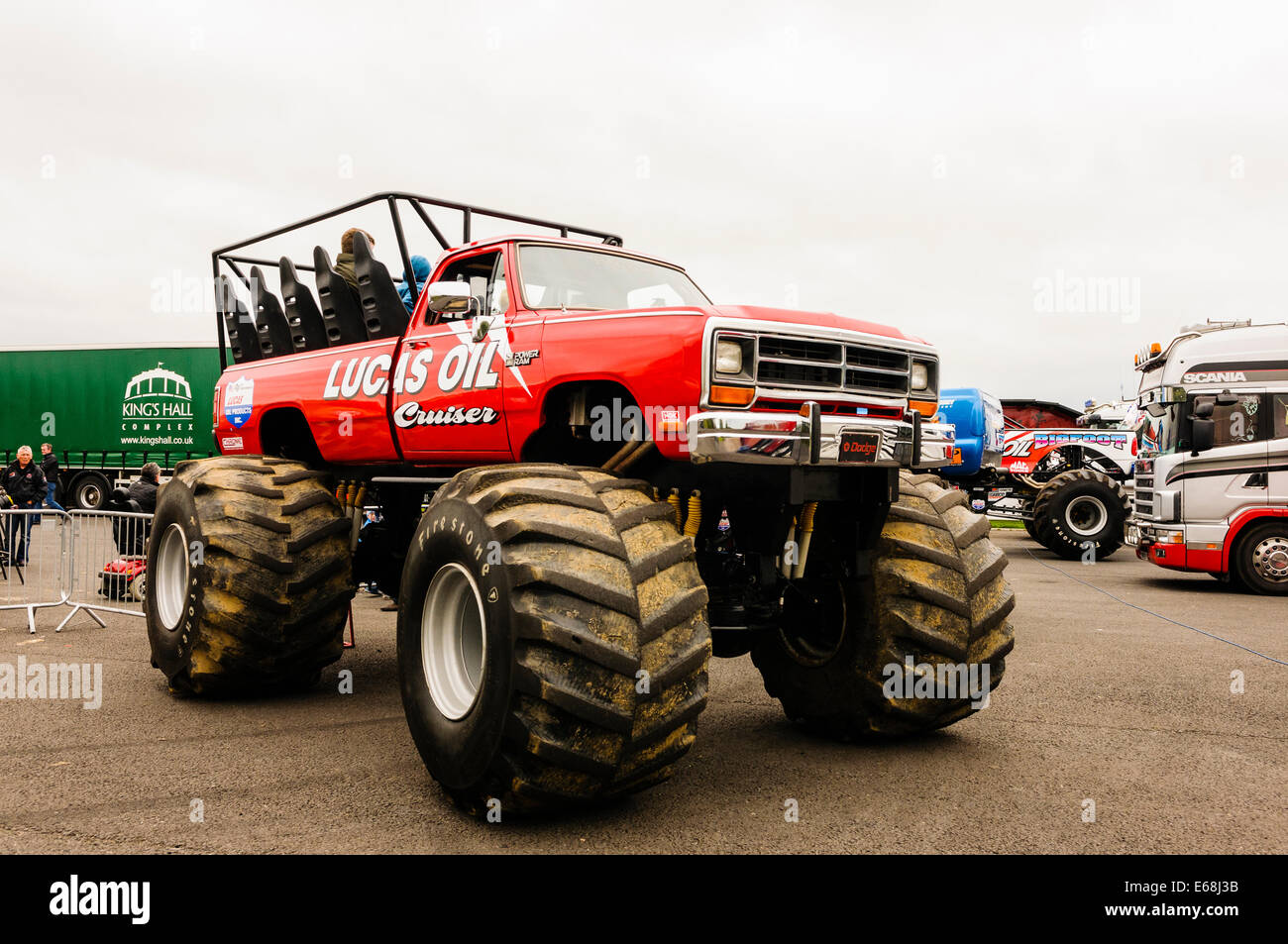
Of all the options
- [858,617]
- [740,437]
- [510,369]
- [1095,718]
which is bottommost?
[1095,718]

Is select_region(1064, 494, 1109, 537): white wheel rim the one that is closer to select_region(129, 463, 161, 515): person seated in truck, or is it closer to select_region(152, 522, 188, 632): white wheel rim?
select_region(129, 463, 161, 515): person seated in truck

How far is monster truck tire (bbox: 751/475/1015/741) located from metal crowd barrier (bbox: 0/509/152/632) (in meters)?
7.55

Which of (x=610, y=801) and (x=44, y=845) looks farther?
(x=610, y=801)

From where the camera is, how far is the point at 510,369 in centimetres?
533

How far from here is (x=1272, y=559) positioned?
44.5ft

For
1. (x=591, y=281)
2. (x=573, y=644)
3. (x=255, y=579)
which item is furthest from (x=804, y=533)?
(x=255, y=579)

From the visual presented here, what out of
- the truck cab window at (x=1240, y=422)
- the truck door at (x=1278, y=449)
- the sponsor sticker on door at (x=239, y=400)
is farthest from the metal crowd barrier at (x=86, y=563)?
the truck door at (x=1278, y=449)

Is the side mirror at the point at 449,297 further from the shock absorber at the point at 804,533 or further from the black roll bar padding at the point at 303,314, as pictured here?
the black roll bar padding at the point at 303,314

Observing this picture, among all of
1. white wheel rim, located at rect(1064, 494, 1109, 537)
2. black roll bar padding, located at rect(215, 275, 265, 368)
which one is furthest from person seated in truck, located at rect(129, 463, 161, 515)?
white wheel rim, located at rect(1064, 494, 1109, 537)

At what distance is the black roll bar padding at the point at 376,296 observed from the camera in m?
6.55

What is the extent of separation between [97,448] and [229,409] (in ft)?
71.9

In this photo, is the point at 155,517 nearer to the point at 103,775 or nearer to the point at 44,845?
the point at 103,775

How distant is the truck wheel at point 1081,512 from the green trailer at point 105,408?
19755mm

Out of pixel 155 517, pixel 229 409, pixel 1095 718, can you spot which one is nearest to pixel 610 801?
pixel 1095 718
